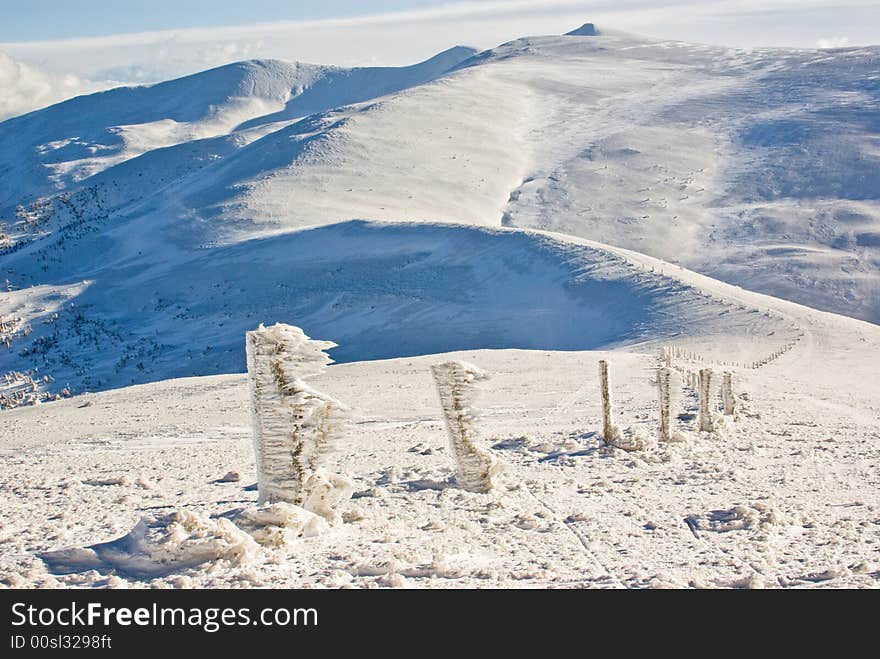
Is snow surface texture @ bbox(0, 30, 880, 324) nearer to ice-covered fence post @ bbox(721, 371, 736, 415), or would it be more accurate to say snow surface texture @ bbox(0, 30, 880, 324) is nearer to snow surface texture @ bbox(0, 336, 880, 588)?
ice-covered fence post @ bbox(721, 371, 736, 415)

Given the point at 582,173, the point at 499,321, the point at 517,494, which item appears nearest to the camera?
the point at 517,494

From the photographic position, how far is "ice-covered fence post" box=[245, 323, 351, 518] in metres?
6.95

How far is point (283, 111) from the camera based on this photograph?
113 metres

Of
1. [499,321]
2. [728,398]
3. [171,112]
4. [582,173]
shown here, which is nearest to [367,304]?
[499,321]

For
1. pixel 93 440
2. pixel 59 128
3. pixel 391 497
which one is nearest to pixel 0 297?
pixel 93 440

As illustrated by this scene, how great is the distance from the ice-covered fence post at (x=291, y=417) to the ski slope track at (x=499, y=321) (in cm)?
47

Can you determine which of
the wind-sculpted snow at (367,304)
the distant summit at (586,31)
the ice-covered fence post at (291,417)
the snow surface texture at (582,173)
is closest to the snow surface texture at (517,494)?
the ice-covered fence post at (291,417)

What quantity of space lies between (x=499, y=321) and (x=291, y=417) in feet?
71.5

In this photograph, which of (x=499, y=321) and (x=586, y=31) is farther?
(x=586, y=31)

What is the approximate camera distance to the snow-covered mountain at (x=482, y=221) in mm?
29359

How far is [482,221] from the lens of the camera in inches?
1741

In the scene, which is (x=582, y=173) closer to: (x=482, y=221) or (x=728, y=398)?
(x=482, y=221)

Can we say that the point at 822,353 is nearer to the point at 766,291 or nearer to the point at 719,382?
the point at 719,382

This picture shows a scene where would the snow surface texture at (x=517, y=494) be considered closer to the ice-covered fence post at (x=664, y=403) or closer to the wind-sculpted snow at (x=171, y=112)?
the ice-covered fence post at (x=664, y=403)
